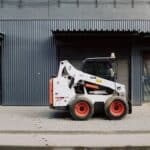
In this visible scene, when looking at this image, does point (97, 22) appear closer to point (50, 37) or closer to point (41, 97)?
point (50, 37)

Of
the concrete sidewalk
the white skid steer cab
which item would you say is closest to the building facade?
the concrete sidewalk

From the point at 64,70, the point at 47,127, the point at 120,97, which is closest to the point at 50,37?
the point at 64,70

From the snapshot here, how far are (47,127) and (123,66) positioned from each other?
28.0 ft

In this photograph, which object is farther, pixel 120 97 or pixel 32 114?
pixel 32 114

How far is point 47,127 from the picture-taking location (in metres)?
17.9

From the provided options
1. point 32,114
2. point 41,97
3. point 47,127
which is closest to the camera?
point 47,127

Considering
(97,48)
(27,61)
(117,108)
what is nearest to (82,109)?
(117,108)

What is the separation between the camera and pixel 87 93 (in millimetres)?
20359

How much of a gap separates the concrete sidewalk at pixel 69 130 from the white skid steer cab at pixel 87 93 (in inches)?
17.5

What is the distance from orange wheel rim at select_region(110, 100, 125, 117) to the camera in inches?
788

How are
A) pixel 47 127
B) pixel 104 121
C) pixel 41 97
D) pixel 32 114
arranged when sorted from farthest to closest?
pixel 41 97 → pixel 32 114 → pixel 104 121 → pixel 47 127

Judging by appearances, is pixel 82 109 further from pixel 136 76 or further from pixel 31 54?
pixel 31 54

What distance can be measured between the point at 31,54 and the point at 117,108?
682cm

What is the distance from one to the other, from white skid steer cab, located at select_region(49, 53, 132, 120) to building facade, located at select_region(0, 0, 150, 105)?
4717mm
